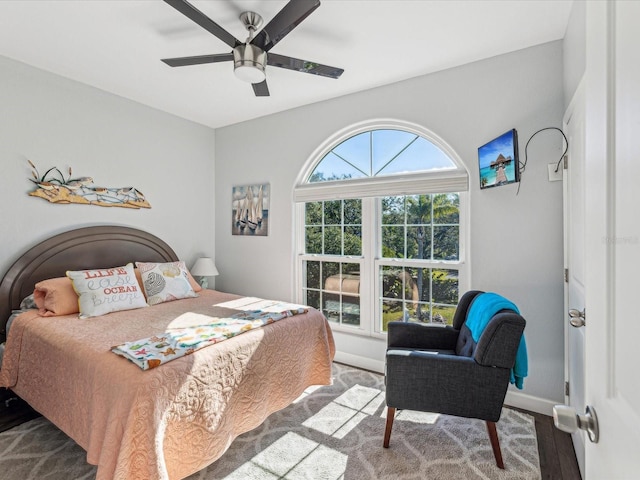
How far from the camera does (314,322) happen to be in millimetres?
2623

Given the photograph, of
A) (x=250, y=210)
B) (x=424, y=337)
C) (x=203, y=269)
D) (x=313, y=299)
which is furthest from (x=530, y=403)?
(x=203, y=269)

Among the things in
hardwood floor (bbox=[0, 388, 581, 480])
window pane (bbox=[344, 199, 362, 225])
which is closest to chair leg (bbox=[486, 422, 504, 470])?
hardwood floor (bbox=[0, 388, 581, 480])

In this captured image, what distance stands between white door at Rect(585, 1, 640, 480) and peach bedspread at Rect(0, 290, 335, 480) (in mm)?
1582

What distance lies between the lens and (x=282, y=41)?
242 cm

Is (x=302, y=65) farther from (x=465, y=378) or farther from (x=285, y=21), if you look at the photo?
(x=465, y=378)

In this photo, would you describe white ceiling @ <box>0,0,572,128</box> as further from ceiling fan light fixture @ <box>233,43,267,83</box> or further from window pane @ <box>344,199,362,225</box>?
window pane @ <box>344,199,362,225</box>

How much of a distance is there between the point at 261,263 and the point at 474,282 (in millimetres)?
2321

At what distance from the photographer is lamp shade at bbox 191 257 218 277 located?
389 cm

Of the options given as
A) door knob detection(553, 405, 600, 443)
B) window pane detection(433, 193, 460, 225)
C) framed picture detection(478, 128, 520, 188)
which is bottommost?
door knob detection(553, 405, 600, 443)

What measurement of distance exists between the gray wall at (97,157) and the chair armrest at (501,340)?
11.1ft

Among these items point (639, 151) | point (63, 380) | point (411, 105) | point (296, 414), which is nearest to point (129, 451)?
point (63, 380)

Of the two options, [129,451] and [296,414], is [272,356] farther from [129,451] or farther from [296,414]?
[129,451]

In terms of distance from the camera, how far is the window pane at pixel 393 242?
3152mm

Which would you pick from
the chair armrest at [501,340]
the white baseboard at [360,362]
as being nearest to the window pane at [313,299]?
the white baseboard at [360,362]
